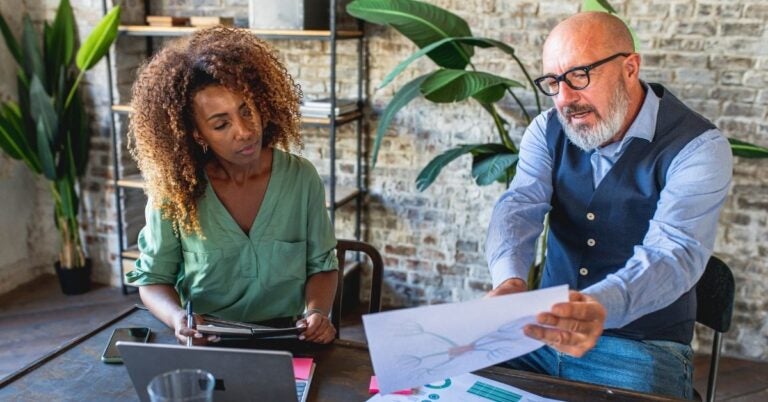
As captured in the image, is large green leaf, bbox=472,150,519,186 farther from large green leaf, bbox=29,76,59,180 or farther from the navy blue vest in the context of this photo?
large green leaf, bbox=29,76,59,180

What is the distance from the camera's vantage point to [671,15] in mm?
3002

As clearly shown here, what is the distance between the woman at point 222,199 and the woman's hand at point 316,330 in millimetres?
124

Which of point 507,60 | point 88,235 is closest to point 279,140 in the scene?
point 507,60

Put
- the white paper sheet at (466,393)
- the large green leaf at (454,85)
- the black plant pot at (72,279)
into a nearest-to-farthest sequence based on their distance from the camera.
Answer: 1. the white paper sheet at (466,393)
2. the large green leaf at (454,85)
3. the black plant pot at (72,279)

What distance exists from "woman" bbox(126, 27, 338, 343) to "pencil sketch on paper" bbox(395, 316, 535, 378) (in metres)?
0.61

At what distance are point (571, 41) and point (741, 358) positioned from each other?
88.6 inches

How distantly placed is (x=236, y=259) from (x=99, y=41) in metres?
2.14

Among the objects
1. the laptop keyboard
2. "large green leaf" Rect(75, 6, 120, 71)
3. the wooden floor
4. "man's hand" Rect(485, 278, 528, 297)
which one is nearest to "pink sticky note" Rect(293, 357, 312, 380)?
the laptop keyboard

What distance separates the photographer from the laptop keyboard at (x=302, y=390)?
1.31 metres

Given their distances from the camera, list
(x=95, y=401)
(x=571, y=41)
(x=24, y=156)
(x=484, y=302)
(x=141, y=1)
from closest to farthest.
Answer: (x=484, y=302) → (x=95, y=401) → (x=571, y=41) → (x=24, y=156) → (x=141, y=1)

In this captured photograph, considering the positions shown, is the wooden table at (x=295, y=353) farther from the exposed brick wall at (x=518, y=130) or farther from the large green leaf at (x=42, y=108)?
the large green leaf at (x=42, y=108)

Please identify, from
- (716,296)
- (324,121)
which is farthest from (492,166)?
(716,296)

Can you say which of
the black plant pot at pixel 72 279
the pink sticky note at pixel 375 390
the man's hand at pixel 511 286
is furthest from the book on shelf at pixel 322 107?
the pink sticky note at pixel 375 390

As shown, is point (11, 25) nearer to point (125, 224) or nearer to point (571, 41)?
point (125, 224)
